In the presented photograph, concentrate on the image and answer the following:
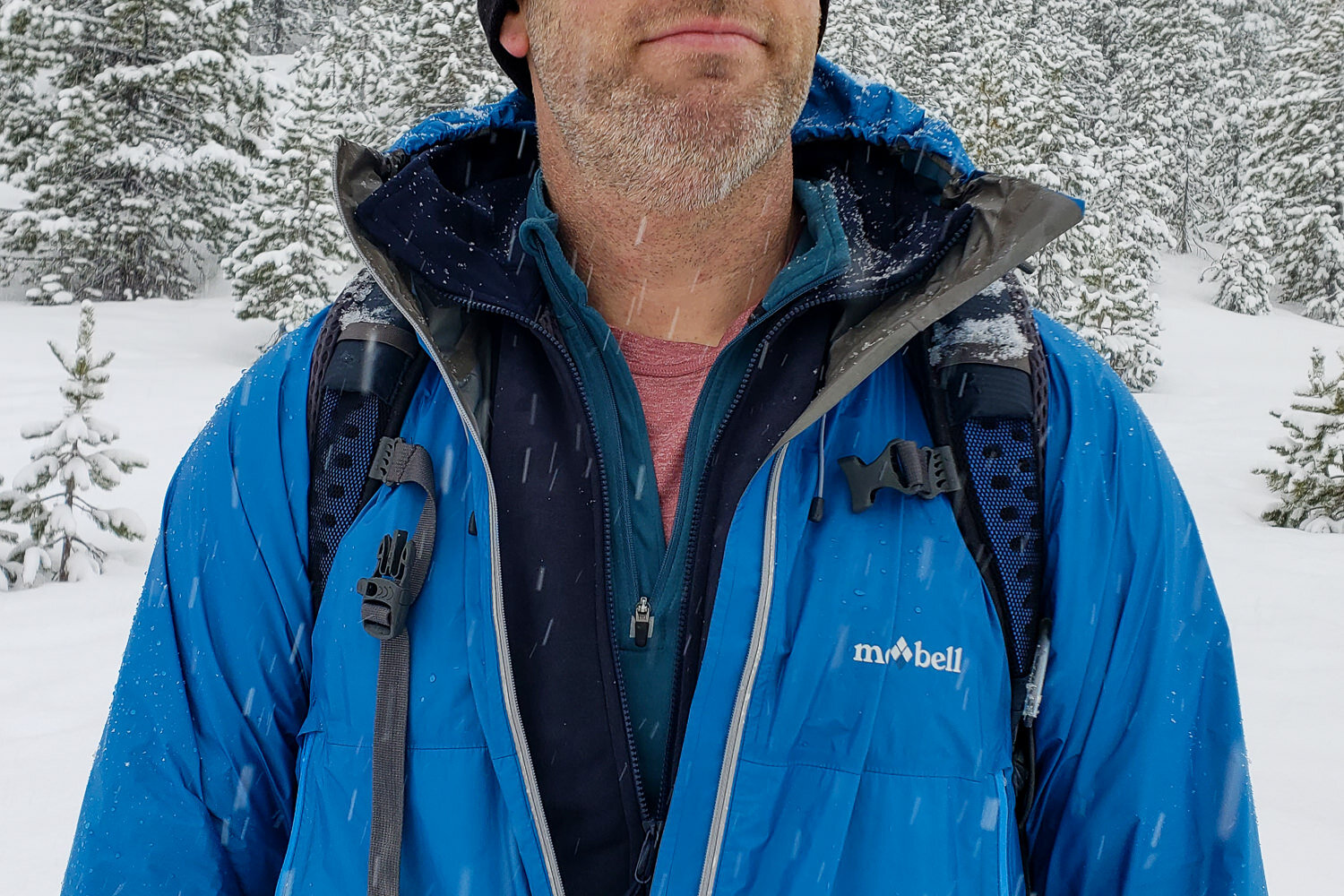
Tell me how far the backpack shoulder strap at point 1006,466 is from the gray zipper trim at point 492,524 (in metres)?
0.77

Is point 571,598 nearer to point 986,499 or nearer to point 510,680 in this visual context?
point 510,680

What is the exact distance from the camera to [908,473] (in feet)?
5.15

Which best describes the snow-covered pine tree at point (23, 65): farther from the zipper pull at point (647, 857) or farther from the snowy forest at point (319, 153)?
the zipper pull at point (647, 857)

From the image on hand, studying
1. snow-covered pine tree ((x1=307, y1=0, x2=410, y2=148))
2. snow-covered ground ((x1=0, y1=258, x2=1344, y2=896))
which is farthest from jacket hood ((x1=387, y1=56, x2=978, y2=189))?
snow-covered pine tree ((x1=307, y1=0, x2=410, y2=148))

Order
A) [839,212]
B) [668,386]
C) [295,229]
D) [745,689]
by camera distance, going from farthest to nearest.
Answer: [295,229] → [839,212] → [668,386] → [745,689]

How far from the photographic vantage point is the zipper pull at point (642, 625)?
1678 millimetres

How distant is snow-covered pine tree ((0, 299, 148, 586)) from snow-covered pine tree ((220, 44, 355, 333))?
1391 cm

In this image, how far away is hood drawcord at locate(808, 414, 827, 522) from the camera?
5.24ft

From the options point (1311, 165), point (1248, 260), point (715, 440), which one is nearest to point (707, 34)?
point (715, 440)

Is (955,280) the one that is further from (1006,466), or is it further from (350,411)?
(350,411)

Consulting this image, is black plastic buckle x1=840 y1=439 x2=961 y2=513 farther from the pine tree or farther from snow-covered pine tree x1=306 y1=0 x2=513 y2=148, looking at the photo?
the pine tree

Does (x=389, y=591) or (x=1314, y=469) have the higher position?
(x=1314, y=469)

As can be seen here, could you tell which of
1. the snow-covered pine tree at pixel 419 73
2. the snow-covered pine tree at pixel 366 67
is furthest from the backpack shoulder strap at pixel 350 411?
the snow-covered pine tree at pixel 366 67

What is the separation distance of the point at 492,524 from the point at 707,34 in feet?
3.29
